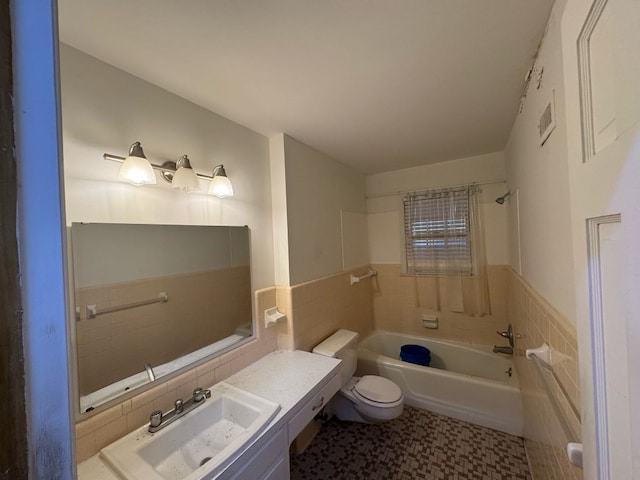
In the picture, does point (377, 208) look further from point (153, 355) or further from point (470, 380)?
point (153, 355)

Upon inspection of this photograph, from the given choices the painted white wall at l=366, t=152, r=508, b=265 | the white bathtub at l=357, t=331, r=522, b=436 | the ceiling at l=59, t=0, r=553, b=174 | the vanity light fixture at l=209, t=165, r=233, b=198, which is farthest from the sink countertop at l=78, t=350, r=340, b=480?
the painted white wall at l=366, t=152, r=508, b=265

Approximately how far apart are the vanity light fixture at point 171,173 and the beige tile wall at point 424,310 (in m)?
2.28

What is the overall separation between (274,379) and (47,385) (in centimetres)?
139

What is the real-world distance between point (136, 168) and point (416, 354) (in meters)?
2.89

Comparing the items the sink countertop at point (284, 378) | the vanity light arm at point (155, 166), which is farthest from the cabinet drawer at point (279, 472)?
the vanity light arm at point (155, 166)

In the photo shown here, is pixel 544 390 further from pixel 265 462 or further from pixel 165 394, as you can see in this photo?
pixel 165 394

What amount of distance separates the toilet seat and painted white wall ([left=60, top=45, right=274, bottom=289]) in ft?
3.80

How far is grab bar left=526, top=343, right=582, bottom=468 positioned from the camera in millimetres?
749

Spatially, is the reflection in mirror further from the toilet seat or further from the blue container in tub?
the blue container in tub

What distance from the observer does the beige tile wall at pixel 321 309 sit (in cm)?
194

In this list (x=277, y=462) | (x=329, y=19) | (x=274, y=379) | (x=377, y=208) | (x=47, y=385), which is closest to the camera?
(x=47, y=385)

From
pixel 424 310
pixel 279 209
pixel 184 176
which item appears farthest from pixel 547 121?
pixel 424 310

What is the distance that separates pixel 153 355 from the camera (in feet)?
4.20

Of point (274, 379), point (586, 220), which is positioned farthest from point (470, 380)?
point (586, 220)
